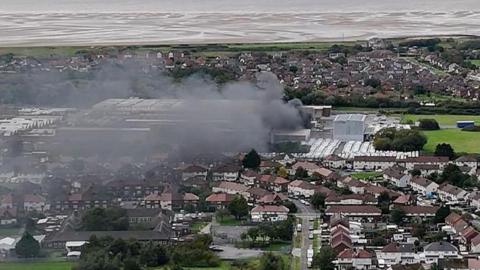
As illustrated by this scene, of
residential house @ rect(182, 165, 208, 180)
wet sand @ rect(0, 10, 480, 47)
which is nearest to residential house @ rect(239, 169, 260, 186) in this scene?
residential house @ rect(182, 165, 208, 180)

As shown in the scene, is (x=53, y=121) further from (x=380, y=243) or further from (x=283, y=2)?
(x=283, y=2)

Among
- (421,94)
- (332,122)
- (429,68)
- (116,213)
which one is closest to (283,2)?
(429,68)

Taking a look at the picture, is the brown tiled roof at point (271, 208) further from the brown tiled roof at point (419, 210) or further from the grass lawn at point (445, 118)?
the grass lawn at point (445, 118)

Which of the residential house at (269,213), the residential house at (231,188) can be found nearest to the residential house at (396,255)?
the residential house at (269,213)

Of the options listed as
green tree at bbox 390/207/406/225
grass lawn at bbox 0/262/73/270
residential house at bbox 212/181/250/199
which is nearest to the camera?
grass lawn at bbox 0/262/73/270

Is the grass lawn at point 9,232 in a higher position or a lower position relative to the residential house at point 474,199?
higher

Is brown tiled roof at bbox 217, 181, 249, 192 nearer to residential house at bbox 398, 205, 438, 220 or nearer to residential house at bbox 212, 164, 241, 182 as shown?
residential house at bbox 212, 164, 241, 182

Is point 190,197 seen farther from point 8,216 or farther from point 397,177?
point 397,177
